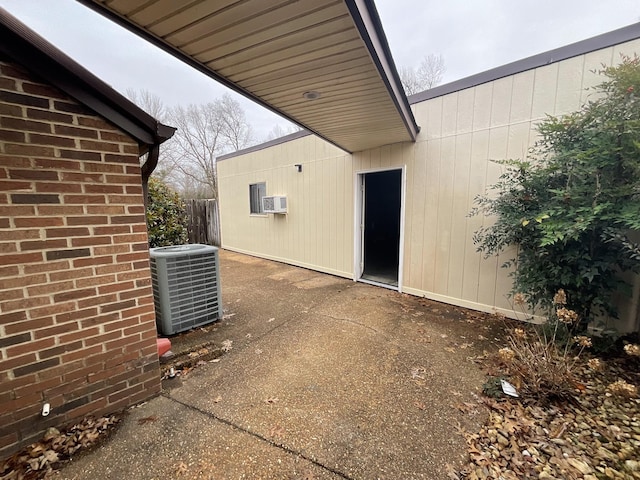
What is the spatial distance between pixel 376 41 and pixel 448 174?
2.59 metres

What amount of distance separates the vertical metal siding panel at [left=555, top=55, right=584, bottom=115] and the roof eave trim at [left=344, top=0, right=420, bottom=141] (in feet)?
6.04

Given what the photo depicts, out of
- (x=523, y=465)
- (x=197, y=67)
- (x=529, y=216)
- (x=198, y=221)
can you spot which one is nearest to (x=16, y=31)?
(x=197, y=67)

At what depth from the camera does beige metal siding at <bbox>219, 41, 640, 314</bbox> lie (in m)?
3.19

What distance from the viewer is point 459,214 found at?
3.94 meters

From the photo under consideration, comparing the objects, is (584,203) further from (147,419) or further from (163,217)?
(163,217)

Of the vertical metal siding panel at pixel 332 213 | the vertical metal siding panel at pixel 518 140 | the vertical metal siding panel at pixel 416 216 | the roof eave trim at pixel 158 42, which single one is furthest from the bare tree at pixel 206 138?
the vertical metal siding panel at pixel 518 140

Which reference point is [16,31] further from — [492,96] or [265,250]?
[265,250]

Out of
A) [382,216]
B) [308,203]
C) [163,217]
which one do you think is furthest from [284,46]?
[382,216]

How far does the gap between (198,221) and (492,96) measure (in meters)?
9.65

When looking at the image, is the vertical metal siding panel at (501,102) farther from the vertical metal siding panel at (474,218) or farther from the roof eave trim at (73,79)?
the roof eave trim at (73,79)

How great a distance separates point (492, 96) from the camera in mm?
3508

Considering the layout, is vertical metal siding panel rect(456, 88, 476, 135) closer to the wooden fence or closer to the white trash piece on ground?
the white trash piece on ground

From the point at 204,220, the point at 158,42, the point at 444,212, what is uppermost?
the point at 158,42

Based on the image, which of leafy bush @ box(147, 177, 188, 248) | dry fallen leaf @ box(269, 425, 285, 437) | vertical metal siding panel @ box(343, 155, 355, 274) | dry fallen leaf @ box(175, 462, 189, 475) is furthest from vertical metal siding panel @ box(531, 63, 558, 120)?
leafy bush @ box(147, 177, 188, 248)
